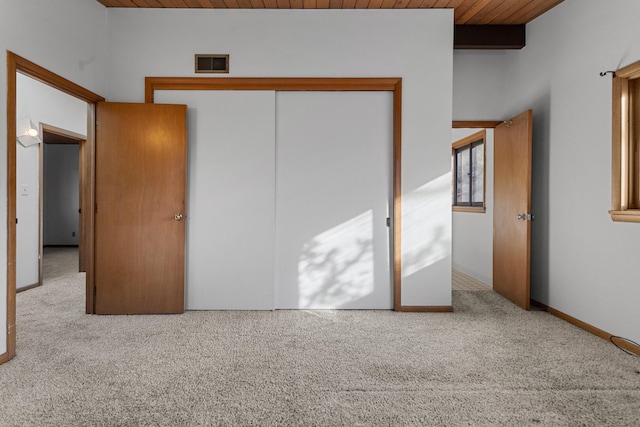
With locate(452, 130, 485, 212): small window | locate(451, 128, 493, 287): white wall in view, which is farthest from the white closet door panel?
locate(452, 130, 485, 212): small window

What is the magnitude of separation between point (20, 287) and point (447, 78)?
5101 millimetres

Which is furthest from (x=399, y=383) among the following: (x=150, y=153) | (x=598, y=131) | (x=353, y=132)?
(x=150, y=153)

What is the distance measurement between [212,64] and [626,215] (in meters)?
3.53

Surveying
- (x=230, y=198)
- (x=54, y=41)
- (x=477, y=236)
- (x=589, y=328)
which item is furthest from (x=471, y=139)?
(x=54, y=41)

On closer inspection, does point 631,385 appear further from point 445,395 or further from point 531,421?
point 445,395

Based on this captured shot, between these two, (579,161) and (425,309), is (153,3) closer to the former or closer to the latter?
(425,309)

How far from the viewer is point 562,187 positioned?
131 inches

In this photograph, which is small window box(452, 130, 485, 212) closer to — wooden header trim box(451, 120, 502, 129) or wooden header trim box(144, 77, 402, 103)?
wooden header trim box(451, 120, 502, 129)

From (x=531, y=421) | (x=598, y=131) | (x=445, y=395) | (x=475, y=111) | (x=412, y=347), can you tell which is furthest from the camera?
(x=475, y=111)

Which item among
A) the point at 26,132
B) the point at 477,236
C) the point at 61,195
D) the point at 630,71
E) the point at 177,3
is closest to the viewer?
the point at 630,71

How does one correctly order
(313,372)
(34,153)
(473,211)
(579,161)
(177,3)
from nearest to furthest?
(313,372) < (579,161) < (177,3) < (34,153) < (473,211)

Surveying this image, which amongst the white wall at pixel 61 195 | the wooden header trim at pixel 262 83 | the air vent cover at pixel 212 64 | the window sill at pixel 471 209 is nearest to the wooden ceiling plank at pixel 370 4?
the air vent cover at pixel 212 64

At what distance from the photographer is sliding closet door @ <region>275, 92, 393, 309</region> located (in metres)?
3.49

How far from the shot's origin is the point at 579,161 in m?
3.10
